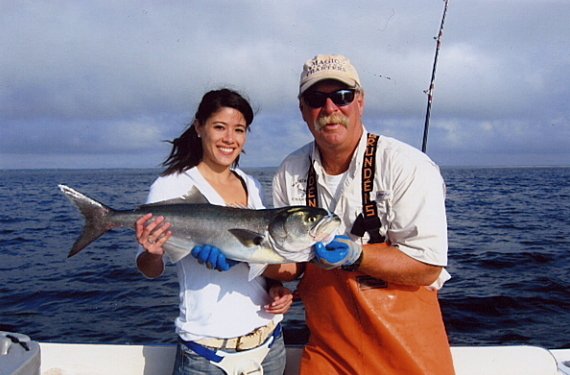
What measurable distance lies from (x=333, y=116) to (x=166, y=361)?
2.84 meters

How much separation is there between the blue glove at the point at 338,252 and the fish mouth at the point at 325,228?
0.05 meters

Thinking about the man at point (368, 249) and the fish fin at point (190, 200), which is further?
the fish fin at point (190, 200)

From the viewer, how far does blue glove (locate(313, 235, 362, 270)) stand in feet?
11.5

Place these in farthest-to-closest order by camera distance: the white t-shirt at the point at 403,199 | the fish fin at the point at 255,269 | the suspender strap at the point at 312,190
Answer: the suspender strap at the point at 312,190, the fish fin at the point at 255,269, the white t-shirt at the point at 403,199

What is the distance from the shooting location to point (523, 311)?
10180mm

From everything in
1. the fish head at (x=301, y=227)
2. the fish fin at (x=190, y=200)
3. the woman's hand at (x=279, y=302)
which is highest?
the fish fin at (x=190, y=200)

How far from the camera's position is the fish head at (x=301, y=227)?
3648 mm

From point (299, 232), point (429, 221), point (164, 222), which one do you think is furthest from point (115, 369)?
point (429, 221)

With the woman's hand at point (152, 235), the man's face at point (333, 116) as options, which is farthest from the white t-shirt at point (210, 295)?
the man's face at point (333, 116)

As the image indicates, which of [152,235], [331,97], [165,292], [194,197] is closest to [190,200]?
[194,197]

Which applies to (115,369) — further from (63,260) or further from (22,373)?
(63,260)

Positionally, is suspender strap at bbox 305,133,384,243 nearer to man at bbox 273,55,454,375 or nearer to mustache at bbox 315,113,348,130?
man at bbox 273,55,454,375

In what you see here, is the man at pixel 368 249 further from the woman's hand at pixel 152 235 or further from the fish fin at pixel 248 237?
the woman's hand at pixel 152 235

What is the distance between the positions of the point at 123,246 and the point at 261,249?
48.5 feet
